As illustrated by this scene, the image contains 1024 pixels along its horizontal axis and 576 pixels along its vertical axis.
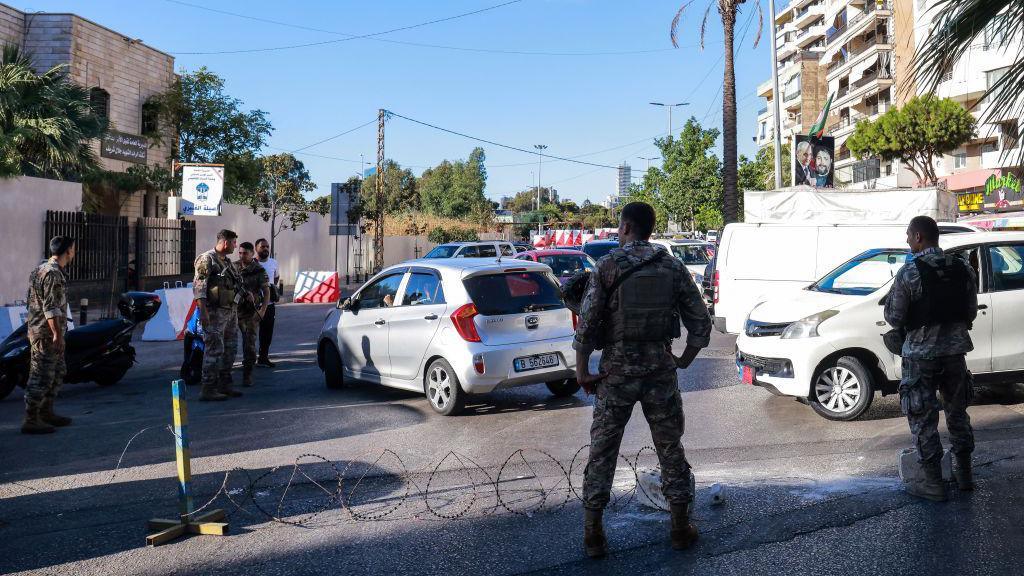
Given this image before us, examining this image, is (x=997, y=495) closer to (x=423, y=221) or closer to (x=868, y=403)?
(x=868, y=403)

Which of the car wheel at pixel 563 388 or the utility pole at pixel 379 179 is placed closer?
the car wheel at pixel 563 388

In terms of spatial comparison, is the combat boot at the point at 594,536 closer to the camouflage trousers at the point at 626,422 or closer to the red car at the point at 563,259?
the camouflage trousers at the point at 626,422

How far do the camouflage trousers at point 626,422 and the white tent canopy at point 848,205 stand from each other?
13.4m

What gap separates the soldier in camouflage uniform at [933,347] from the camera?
5492 millimetres

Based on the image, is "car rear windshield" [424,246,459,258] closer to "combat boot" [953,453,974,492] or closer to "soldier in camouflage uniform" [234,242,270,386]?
"soldier in camouflage uniform" [234,242,270,386]

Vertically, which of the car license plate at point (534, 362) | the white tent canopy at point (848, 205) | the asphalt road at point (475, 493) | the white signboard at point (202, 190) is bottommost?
the asphalt road at point (475, 493)

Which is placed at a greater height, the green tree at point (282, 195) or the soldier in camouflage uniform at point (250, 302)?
the green tree at point (282, 195)

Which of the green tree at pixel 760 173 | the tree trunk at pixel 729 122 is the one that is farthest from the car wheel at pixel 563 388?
the green tree at pixel 760 173

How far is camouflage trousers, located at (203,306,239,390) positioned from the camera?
967cm

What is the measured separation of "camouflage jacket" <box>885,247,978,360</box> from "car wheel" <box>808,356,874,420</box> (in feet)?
8.30

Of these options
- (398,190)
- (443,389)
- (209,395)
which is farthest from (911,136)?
(398,190)

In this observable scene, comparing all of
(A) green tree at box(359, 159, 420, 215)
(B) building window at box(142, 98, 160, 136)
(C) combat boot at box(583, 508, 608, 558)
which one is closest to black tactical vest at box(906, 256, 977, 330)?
(C) combat boot at box(583, 508, 608, 558)

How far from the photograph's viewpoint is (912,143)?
36.3 metres

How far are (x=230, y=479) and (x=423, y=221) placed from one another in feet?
176
